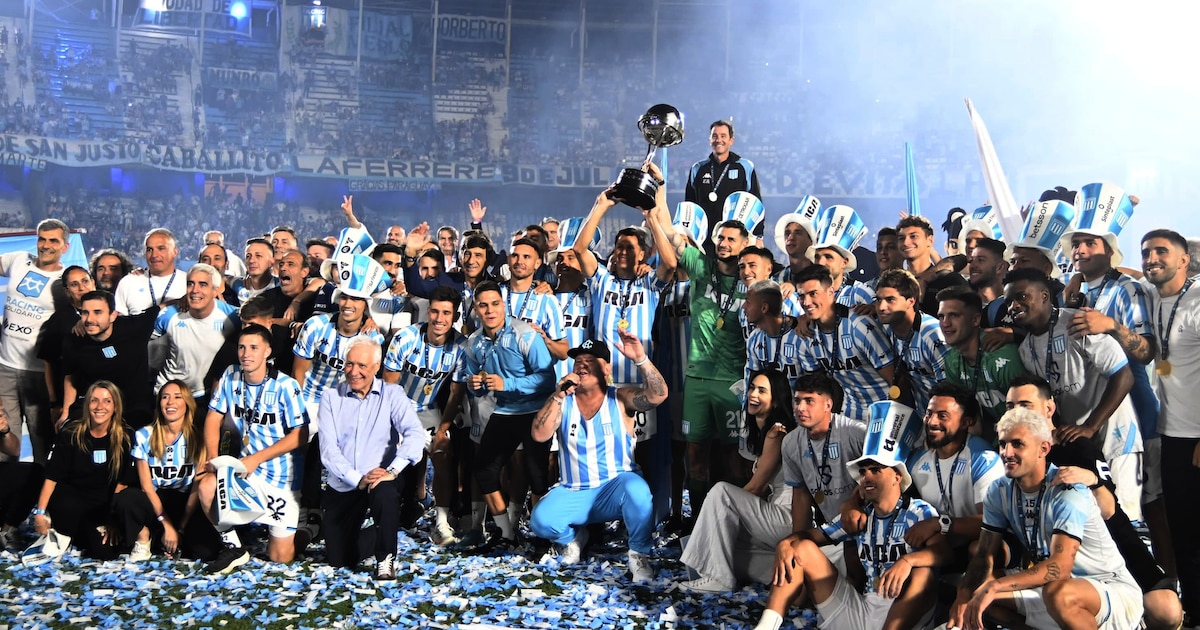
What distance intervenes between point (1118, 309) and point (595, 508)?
3019 millimetres

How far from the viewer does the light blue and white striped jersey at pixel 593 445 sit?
6.18 metres

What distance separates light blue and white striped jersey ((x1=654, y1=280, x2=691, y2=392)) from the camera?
6910 millimetres

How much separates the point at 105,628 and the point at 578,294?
3438 mm

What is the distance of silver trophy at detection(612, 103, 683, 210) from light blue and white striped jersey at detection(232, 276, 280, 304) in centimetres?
282

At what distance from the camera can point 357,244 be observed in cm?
802

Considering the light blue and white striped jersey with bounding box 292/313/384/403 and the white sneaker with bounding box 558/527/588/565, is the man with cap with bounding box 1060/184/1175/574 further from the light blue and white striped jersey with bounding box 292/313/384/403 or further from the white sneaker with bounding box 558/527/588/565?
the light blue and white striped jersey with bounding box 292/313/384/403

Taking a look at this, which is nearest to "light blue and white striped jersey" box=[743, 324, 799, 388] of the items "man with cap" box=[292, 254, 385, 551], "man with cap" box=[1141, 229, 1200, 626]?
"man with cap" box=[1141, 229, 1200, 626]

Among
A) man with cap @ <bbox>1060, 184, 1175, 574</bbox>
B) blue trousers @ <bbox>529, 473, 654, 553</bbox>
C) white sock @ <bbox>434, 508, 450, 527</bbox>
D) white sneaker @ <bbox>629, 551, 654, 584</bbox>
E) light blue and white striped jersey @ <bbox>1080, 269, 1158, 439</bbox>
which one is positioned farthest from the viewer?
white sock @ <bbox>434, 508, 450, 527</bbox>

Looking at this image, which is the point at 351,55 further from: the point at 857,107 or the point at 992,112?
the point at 992,112

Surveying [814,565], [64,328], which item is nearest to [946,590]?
[814,565]

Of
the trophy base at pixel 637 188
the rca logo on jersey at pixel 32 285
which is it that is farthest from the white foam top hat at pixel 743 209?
the rca logo on jersey at pixel 32 285

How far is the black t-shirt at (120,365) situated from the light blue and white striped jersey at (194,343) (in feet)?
0.53

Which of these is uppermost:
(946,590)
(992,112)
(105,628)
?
(992,112)

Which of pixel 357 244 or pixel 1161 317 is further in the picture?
pixel 357 244
